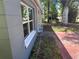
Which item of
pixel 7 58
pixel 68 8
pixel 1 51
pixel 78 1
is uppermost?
pixel 78 1

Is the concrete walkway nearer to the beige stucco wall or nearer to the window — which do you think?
the window

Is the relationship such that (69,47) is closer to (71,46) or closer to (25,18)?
(71,46)

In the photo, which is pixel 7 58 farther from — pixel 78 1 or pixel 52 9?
pixel 52 9

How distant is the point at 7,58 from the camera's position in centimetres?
212

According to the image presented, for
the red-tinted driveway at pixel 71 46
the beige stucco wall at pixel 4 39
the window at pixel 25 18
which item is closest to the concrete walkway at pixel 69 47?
the red-tinted driveway at pixel 71 46

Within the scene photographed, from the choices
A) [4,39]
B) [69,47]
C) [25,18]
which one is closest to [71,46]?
[69,47]

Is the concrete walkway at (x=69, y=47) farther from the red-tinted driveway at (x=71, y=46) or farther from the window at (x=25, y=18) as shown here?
the window at (x=25, y=18)

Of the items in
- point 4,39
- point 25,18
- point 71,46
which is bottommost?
point 71,46

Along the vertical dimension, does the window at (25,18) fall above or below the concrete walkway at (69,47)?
above

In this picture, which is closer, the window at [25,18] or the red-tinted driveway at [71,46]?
the window at [25,18]

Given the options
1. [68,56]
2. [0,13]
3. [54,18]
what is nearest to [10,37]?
[0,13]

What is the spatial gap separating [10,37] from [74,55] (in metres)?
3.42

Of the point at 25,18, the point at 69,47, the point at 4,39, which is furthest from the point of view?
Answer: the point at 69,47

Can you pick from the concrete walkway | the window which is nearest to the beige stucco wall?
the window
